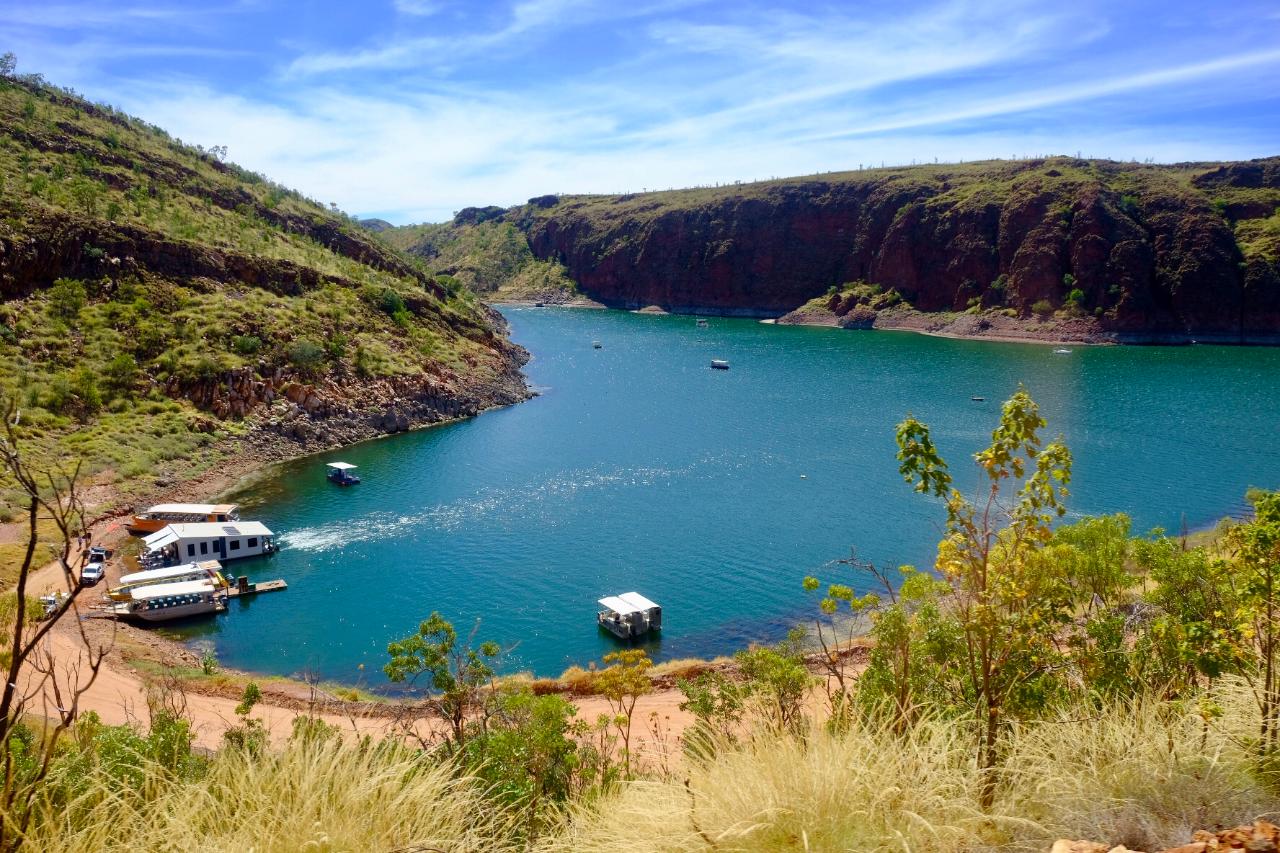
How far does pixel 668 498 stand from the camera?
44125 millimetres

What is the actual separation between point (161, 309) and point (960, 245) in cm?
11263

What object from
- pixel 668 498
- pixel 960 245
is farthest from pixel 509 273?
pixel 668 498

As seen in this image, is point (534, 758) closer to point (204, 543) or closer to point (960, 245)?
point (204, 543)

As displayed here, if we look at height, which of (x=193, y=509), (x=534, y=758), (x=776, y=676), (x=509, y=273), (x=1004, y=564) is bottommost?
(x=193, y=509)

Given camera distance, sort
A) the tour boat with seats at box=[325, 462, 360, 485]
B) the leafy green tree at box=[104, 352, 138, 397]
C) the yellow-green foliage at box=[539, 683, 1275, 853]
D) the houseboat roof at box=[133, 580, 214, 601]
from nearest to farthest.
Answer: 1. the yellow-green foliage at box=[539, 683, 1275, 853]
2. the houseboat roof at box=[133, 580, 214, 601]
3. the tour boat with seats at box=[325, 462, 360, 485]
4. the leafy green tree at box=[104, 352, 138, 397]

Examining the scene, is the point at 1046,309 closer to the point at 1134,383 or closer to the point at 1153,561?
the point at 1134,383

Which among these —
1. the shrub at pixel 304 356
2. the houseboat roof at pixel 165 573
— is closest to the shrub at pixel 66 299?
the shrub at pixel 304 356

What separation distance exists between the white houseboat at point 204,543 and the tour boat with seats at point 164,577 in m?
0.85

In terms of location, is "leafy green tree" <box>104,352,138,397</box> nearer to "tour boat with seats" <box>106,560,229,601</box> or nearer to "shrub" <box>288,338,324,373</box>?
"shrub" <box>288,338,324,373</box>

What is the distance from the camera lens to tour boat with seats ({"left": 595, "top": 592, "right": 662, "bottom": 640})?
28906 mm

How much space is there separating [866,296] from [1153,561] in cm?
12061

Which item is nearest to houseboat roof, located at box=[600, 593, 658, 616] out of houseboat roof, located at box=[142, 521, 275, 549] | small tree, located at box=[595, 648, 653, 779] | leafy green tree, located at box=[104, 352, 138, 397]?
small tree, located at box=[595, 648, 653, 779]

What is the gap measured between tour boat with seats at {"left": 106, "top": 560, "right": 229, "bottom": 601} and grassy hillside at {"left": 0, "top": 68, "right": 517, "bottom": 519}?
8.06 meters

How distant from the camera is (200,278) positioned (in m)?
61.8
